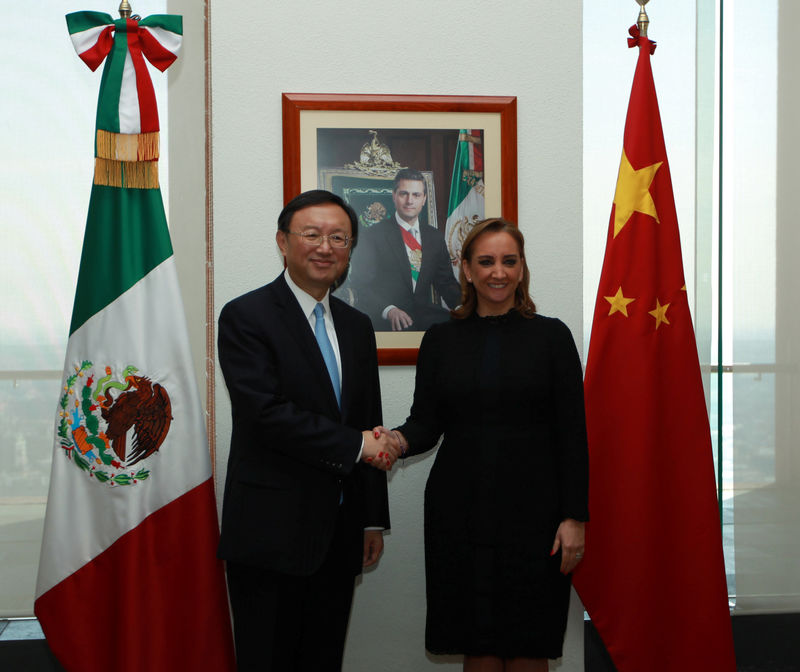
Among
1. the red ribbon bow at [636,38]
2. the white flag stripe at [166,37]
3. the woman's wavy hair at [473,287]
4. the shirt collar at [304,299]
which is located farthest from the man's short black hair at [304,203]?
the red ribbon bow at [636,38]

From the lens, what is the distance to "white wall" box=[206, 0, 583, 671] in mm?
2252

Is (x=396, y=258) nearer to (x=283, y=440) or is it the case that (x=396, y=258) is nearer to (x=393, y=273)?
(x=393, y=273)

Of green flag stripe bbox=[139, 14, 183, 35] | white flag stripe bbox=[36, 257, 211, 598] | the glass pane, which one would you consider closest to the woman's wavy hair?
white flag stripe bbox=[36, 257, 211, 598]

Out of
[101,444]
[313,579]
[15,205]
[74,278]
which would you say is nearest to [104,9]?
[15,205]

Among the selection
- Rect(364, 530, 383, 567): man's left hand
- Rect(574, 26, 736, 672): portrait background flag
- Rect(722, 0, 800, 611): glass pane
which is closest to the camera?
Rect(364, 530, 383, 567): man's left hand

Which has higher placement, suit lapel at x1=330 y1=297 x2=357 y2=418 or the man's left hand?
suit lapel at x1=330 y1=297 x2=357 y2=418

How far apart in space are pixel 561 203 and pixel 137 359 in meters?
1.56

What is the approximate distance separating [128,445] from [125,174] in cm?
83

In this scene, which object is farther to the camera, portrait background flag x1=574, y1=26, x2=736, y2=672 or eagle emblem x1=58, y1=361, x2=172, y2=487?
portrait background flag x1=574, y1=26, x2=736, y2=672

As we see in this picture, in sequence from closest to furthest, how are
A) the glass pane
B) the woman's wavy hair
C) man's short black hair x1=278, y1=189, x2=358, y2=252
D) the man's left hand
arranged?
1. man's short black hair x1=278, y1=189, x2=358, y2=252
2. the woman's wavy hair
3. the man's left hand
4. the glass pane

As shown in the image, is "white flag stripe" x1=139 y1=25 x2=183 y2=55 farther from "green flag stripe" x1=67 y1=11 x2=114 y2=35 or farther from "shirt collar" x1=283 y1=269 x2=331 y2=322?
"shirt collar" x1=283 y1=269 x2=331 y2=322

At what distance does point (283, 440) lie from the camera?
5.24 feet

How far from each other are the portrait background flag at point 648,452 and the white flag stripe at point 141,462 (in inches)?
52.3

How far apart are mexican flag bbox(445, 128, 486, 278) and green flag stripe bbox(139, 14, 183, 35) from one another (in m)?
0.98
